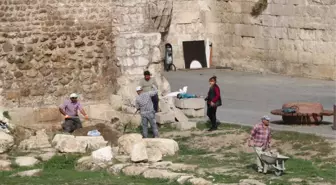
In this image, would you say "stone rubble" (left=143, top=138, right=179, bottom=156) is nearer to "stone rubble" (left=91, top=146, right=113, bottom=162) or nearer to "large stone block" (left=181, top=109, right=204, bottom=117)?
"stone rubble" (left=91, top=146, right=113, bottom=162)

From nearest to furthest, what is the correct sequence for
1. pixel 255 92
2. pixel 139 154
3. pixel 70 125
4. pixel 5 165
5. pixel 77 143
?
1. pixel 139 154
2. pixel 5 165
3. pixel 77 143
4. pixel 70 125
5. pixel 255 92

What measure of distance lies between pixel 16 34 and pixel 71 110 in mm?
2020

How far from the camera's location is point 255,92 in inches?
1243

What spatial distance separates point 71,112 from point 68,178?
4.28 metres

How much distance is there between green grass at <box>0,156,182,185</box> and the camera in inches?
797

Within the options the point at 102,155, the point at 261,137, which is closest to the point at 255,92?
the point at 102,155

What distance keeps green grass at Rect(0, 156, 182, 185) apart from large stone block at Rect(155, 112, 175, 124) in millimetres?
4218

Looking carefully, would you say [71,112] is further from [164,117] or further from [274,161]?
[274,161]

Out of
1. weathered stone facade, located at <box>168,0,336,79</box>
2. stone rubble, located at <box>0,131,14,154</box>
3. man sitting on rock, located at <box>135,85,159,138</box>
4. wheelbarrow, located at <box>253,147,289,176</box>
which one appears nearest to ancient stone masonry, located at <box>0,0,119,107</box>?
stone rubble, located at <box>0,131,14,154</box>

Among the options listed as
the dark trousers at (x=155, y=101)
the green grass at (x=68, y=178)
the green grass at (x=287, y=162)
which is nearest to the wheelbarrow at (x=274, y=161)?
the green grass at (x=287, y=162)

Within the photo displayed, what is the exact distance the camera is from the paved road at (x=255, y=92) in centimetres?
2689

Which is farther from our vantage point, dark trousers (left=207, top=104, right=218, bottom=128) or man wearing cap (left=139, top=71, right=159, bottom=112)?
man wearing cap (left=139, top=71, right=159, bottom=112)

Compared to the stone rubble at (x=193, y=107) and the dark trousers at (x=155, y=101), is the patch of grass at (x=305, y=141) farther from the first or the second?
the stone rubble at (x=193, y=107)

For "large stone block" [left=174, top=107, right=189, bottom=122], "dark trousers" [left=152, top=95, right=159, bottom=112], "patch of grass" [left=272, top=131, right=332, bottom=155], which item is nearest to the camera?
A: "patch of grass" [left=272, top=131, right=332, bottom=155]
